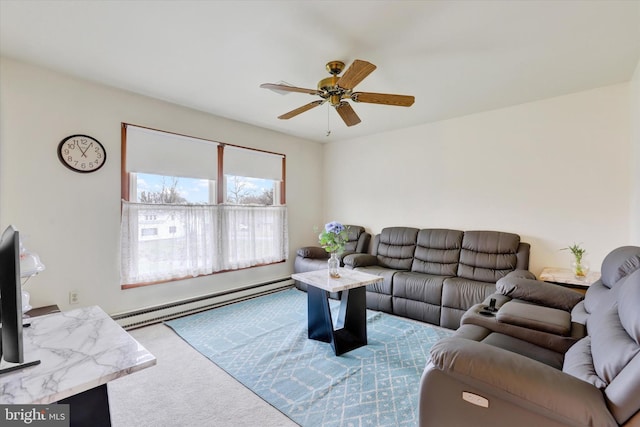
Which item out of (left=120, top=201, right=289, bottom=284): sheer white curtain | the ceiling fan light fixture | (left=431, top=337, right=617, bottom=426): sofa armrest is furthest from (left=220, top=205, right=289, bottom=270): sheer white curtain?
(left=431, top=337, right=617, bottom=426): sofa armrest

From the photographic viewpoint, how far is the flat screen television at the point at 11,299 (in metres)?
0.86

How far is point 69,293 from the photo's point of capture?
9.55ft

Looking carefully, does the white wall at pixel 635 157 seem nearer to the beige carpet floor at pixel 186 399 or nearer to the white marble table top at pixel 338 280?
the white marble table top at pixel 338 280

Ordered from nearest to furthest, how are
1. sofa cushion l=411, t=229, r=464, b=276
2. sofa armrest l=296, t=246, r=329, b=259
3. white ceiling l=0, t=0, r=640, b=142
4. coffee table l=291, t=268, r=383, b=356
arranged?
white ceiling l=0, t=0, r=640, b=142
coffee table l=291, t=268, r=383, b=356
sofa cushion l=411, t=229, r=464, b=276
sofa armrest l=296, t=246, r=329, b=259

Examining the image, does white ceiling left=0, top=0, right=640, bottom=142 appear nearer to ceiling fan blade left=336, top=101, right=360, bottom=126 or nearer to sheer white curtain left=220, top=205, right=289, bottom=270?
ceiling fan blade left=336, top=101, right=360, bottom=126

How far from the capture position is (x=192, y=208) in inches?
149

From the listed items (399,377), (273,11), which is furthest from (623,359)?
(273,11)

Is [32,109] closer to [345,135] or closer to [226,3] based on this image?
[226,3]

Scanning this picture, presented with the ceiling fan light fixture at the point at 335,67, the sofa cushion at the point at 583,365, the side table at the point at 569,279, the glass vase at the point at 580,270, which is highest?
the ceiling fan light fixture at the point at 335,67

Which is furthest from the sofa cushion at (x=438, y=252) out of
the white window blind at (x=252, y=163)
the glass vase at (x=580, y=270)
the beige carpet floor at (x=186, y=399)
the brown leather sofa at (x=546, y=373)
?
the beige carpet floor at (x=186, y=399)

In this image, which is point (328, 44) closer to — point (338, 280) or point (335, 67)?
point (335, 67)

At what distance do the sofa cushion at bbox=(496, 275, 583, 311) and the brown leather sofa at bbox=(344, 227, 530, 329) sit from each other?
1.96 ft

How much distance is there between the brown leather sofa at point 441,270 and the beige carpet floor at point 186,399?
83.2 inches

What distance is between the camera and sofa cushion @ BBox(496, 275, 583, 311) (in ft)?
7.48
